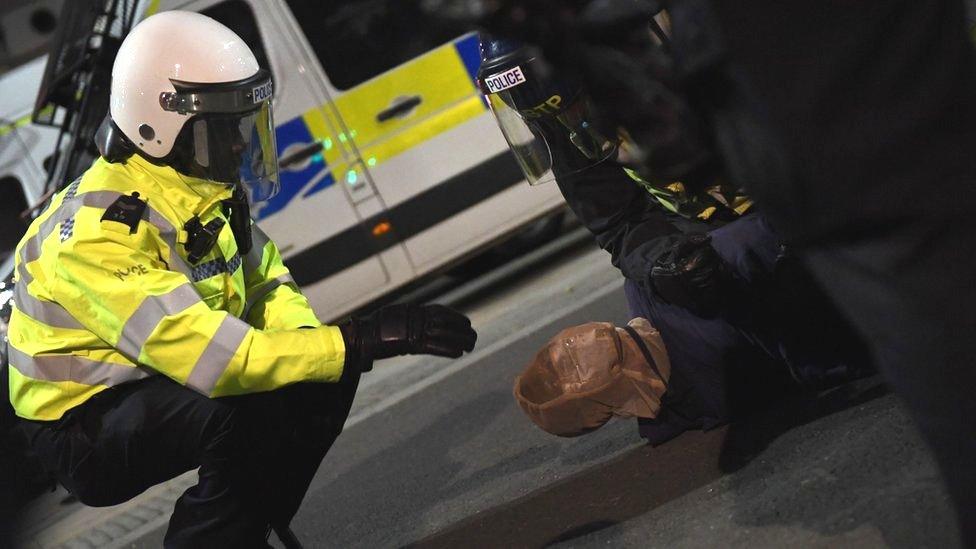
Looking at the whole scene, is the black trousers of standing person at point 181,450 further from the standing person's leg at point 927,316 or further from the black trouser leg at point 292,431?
the standing person's leg at point 927,316

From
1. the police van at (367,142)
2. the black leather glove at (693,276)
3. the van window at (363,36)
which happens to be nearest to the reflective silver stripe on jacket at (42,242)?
the black leather glove at (693,276)

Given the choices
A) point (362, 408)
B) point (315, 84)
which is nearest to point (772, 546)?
point (362, 408)

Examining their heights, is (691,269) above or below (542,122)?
below

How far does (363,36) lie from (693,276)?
12.6 feet

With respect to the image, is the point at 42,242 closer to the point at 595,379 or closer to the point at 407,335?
the point at 407,335

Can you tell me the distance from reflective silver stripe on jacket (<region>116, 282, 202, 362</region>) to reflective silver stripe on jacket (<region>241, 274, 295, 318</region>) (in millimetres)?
648

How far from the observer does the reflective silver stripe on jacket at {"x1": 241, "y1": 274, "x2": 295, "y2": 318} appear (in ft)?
11.9

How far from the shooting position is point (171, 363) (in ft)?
9.77

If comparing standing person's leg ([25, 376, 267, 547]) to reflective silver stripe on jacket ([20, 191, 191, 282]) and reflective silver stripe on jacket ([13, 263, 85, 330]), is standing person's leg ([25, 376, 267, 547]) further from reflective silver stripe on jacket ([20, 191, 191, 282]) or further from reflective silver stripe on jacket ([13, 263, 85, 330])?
reflective silver stripe on jacket ([20, 191, 191, 282])

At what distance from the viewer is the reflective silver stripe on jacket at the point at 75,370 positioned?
307 centimetres

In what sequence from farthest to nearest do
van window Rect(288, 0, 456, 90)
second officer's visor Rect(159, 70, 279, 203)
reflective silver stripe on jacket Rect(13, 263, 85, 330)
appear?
1. van window Rect(288, 0, 456, 90)
2. second officer's visor Rect(159, 70, 279, 203)
3. reflective silver stripe on jacket Rect(13, 263, 85, 330)

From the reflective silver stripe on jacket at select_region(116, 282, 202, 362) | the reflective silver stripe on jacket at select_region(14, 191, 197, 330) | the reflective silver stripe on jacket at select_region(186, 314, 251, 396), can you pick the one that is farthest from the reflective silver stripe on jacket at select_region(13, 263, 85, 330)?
the reflective silver stripe on jacket at select_region(186, 314, 251, 396)

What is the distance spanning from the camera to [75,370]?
3.08 m

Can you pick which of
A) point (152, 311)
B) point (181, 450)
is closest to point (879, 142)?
point (152, 311)
